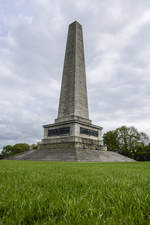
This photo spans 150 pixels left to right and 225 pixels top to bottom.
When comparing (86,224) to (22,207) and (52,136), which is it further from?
(52,136)

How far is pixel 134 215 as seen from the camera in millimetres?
1230

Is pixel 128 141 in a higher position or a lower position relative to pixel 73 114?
lower

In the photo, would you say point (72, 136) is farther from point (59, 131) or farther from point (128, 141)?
point (128, 141)

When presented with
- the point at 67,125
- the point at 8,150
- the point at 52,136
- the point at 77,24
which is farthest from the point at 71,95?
the point at 8,150

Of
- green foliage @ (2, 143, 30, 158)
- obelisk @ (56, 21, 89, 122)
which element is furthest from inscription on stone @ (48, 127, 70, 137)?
green foliage @ (2, 143, 30, 158)

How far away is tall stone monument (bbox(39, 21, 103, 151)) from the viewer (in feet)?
77.7

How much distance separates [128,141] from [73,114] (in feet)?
74.7

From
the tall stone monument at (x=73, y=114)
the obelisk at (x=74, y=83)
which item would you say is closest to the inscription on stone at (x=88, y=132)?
the tall stone monument at (x=73, y=114)

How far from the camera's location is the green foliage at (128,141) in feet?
128

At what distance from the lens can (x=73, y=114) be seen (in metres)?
25.6

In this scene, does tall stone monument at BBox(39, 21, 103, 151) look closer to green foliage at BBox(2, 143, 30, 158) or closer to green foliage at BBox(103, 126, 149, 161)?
green foliage at BBox(103, 126, 149, 161)

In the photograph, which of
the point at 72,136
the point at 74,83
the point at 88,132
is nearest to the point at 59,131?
the point at 72,136

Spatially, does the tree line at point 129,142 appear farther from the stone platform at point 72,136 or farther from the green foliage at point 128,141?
the stone platform at point 72,136

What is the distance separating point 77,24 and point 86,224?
35990 mm
